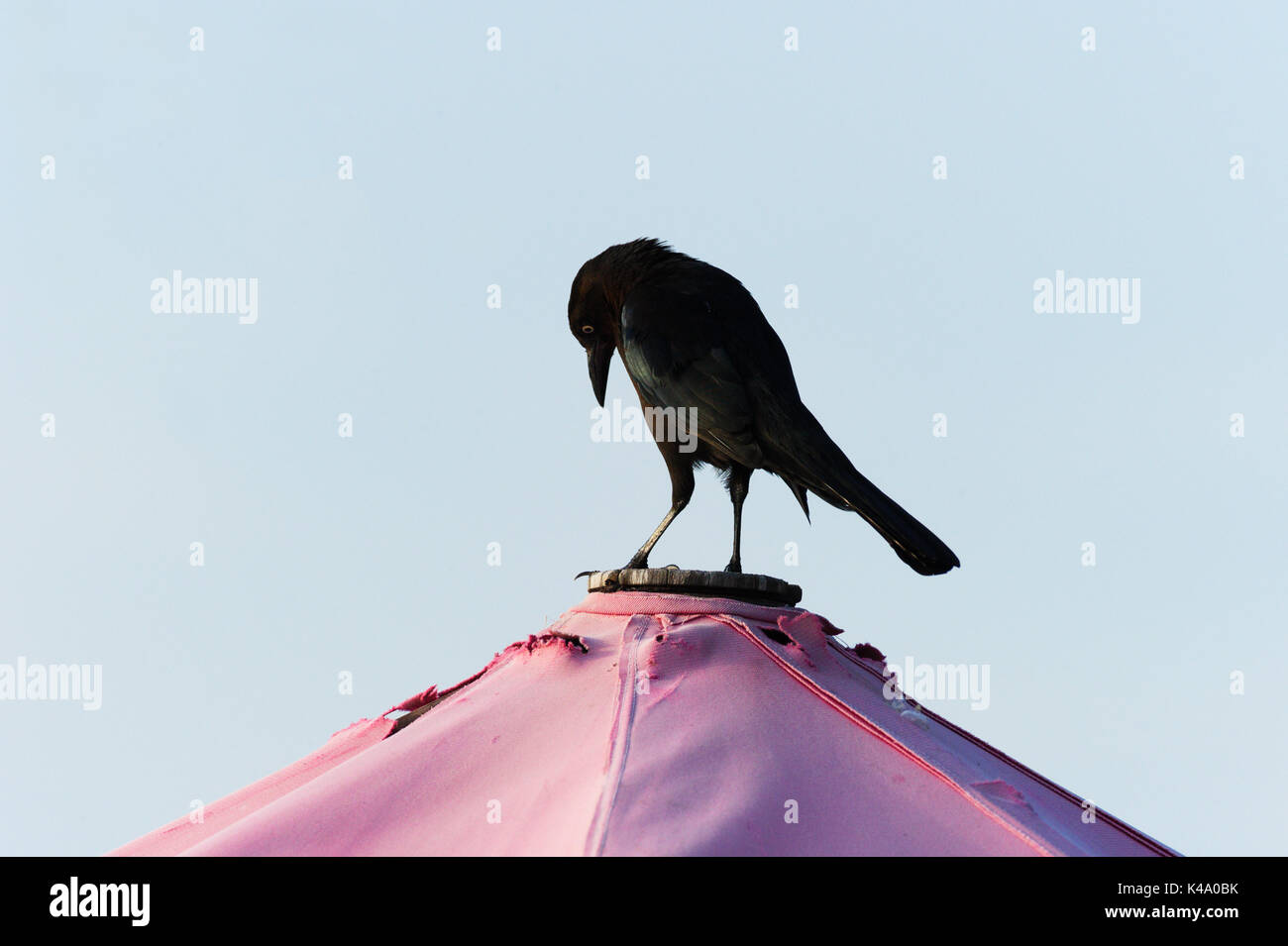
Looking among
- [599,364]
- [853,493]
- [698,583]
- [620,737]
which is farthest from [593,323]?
[620,737]

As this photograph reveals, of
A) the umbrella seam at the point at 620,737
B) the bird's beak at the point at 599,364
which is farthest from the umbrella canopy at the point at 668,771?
the bird's beak at the point at 599,364

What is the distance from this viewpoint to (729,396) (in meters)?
4.20

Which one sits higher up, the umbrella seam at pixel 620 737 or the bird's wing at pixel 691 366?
the bird's wing at pixel 691 366

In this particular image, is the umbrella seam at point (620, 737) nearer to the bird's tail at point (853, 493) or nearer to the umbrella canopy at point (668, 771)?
the umbrella canopy at point (668, 771)

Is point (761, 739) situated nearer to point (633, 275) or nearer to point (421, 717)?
point (421, 717)

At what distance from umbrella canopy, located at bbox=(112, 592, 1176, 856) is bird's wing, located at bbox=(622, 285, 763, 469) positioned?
906 millimetres

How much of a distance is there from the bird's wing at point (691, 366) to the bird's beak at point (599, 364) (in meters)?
0.48

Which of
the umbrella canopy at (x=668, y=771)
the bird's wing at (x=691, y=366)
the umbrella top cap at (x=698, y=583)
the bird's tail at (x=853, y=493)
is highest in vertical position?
the bird's wing at (x=691, y=366)

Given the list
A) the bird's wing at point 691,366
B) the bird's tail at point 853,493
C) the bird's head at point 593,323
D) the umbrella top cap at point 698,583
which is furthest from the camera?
the bird's head at point 593,323

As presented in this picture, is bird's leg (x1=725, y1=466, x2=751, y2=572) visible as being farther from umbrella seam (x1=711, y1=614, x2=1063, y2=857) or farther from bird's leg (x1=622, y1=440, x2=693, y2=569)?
umbrella seam (x1=711, y1=614, x2=1063, y2=857)

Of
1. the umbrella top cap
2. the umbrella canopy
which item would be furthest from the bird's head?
the umbrella canopy

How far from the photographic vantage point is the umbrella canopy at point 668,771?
2.50m
